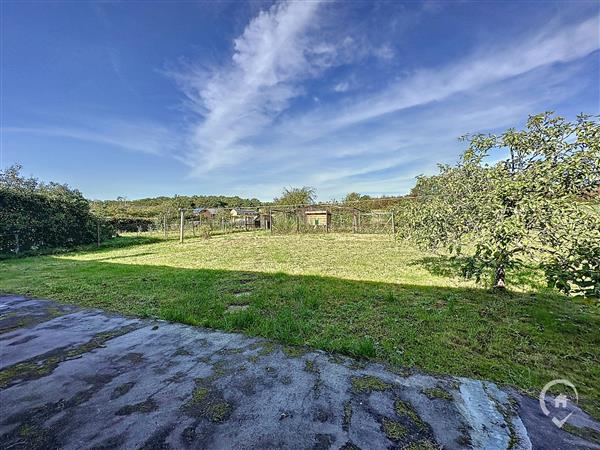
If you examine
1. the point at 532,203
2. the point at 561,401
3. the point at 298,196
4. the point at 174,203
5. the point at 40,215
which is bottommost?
the point at 561,401

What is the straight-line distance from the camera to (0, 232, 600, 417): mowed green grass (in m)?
2.23

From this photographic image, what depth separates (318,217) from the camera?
1748 centimetres

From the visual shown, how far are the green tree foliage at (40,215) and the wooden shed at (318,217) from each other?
450 inches

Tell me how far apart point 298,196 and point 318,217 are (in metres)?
10.8

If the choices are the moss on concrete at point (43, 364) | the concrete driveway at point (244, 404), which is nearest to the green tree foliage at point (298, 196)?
the moss on concrete at point (43, 364)

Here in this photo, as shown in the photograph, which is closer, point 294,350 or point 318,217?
point 294,350

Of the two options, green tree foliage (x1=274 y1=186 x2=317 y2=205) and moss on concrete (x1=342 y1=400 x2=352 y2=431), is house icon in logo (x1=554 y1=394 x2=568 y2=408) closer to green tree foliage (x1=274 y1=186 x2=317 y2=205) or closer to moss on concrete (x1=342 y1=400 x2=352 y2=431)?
moss on concrete (x1=342 y1=400 x2=352 y2=431)

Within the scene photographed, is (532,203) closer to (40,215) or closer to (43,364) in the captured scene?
(43,364)

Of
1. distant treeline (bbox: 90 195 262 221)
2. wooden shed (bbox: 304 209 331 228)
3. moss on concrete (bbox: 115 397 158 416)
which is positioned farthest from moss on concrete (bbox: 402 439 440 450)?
distant treeline (bbox: 90 195 262 221)

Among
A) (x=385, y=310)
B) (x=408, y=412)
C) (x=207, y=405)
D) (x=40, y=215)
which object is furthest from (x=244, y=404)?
(x=40, y=215)

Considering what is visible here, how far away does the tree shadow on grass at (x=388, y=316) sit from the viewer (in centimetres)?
221

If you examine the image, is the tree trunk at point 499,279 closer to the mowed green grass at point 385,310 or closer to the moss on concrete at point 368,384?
the mowed green grass at point 385,310

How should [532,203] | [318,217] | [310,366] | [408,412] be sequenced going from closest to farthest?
[408,412]
[310,366]
[532,203]
[318,217]

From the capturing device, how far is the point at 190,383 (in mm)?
1819
